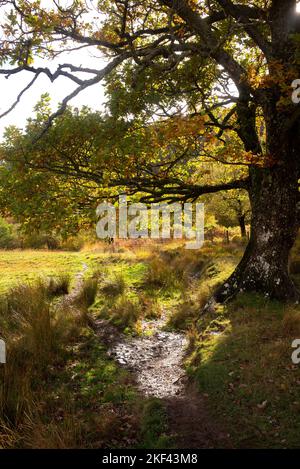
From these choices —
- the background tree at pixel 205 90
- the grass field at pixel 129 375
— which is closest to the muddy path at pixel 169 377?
the grass field at pixel 129 375

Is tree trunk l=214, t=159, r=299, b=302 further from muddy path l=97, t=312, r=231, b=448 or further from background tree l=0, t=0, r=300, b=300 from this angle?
muddy path l=97, t=312, r=231, b=448

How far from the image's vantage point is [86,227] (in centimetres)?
927

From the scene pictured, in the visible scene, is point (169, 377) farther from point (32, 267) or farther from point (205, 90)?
point (32, 267)

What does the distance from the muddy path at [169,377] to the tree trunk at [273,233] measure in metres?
2.17

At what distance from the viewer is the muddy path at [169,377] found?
5.12m

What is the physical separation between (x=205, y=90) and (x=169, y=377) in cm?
739

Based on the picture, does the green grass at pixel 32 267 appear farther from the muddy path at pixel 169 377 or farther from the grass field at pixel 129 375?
the muddy path at pixel 169 377

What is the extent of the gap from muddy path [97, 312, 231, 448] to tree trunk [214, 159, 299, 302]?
2168 mm

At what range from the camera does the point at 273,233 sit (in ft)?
28.4

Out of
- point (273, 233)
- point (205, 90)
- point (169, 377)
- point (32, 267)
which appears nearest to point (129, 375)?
point (169, 377)

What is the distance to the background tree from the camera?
283 inches

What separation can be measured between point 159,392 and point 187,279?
796cm

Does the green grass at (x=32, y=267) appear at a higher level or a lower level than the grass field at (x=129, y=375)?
higher
